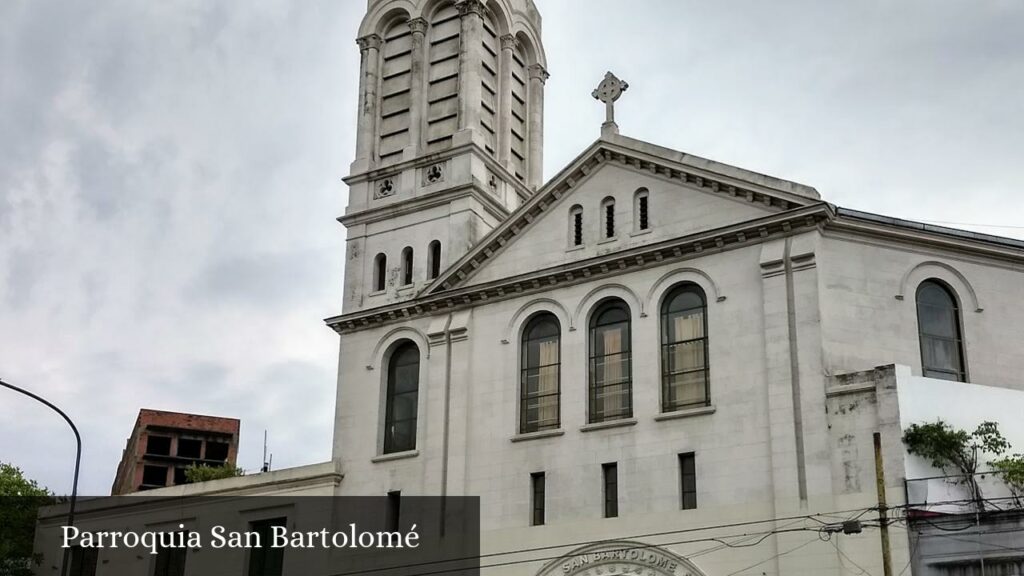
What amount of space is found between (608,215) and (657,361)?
4.96 meters

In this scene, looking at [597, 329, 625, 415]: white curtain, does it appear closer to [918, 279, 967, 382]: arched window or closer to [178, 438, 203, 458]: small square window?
[918, 279, 967, 382]: arched window

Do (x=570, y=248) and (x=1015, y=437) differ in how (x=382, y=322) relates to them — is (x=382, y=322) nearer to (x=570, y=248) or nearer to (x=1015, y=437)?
(x=570, y=248)

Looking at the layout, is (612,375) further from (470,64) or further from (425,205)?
(470,64)

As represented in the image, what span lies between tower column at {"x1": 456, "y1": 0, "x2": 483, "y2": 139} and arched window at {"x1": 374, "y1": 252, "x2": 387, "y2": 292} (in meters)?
5.14

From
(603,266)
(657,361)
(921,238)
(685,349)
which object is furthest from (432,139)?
(921,238)

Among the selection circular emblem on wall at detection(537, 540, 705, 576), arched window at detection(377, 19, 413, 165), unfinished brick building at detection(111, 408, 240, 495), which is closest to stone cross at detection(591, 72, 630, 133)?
arched window at detection(377, 19, 413, 165)

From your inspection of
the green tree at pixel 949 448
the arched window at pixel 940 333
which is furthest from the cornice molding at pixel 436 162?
the green tree at pixel 949 448

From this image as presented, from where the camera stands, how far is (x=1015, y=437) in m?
29.9

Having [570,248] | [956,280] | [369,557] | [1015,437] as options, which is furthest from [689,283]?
[369,557]

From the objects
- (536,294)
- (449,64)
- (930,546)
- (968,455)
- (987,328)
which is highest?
(449,64)

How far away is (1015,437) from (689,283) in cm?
903

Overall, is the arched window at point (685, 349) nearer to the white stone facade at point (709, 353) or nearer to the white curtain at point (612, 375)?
the white stone facade at point (709, 353)

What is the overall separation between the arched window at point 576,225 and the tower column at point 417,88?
26.3 ft

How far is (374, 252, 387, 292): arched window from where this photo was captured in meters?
41.4
